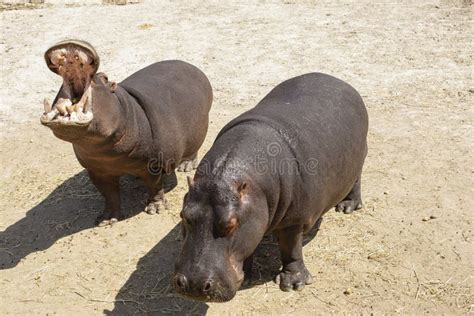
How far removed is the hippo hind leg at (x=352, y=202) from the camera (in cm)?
604

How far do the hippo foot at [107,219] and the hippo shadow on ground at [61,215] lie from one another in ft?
0.31

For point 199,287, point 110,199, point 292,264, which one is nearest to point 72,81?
point 110,199

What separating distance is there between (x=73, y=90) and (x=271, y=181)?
2.07 metres

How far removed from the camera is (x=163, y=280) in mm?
5199

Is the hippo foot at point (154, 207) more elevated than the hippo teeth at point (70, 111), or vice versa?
the hippo teeth at point (70, 111)

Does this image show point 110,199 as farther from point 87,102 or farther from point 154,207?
point 87,102

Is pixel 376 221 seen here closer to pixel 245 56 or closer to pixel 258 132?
pixel 258 132

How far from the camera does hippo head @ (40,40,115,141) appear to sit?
4.65 m

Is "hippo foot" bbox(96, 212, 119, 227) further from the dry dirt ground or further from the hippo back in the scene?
the hippo back

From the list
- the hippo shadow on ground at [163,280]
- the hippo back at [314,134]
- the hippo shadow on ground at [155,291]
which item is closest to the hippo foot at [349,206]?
the hippo shadow on ground at [163,280]

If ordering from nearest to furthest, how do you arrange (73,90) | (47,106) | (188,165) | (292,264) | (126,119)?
(47,106)
(292,264)
(73,90)
(126,119)
(188,165)

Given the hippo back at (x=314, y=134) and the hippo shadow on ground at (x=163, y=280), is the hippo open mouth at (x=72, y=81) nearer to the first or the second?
the hippo back at (x=314, y=134)

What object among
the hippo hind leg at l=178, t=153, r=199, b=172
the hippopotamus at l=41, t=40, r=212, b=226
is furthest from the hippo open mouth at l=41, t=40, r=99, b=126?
the hippo hind leg at l=178, t=153, r=199, b=172

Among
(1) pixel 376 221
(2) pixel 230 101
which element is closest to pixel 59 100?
(1) pixel 376 221
